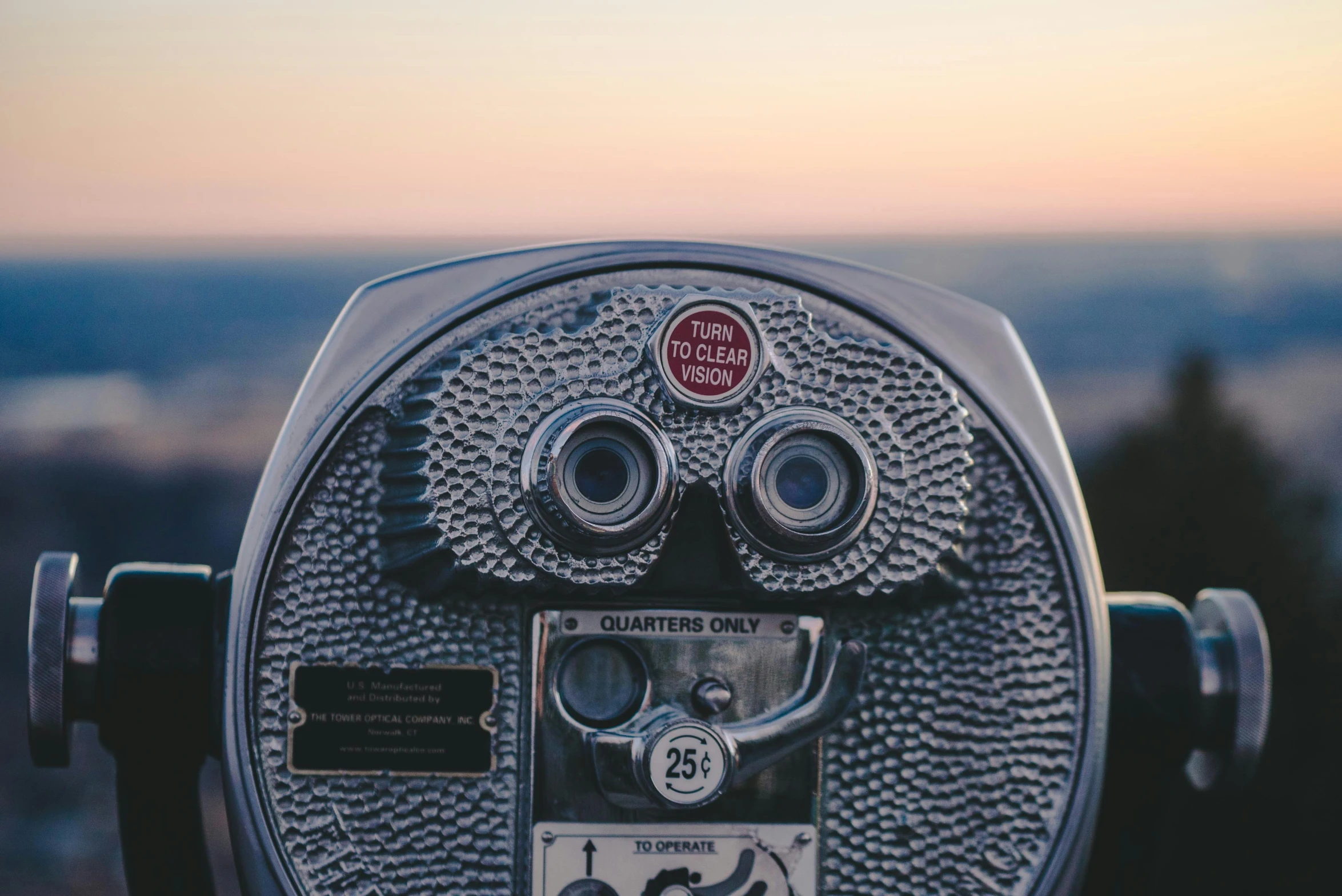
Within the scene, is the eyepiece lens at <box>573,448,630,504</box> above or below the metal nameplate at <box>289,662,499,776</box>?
above

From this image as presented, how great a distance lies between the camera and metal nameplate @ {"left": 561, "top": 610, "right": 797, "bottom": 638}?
1.23 meters

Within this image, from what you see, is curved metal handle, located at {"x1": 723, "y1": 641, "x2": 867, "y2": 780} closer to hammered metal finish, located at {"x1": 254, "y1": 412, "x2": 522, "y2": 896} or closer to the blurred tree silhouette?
hammered metal finish, located at {"x1": 254, "y1": 412, "x2": 522, "y2": 896}

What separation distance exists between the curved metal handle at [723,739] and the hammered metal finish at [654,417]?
87 millimetres

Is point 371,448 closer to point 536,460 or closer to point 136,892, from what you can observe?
point 536,460

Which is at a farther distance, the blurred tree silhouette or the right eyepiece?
the blurred tree silhouette

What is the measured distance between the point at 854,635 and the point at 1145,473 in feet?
9.26

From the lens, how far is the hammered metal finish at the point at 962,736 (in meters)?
1.26

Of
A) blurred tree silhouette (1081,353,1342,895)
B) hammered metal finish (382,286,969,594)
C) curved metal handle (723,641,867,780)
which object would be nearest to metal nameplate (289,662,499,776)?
hammered metal finish (382,286,969,594)

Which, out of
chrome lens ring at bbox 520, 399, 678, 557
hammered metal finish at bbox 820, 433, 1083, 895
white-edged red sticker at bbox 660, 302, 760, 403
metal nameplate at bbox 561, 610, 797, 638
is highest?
white-edged red sticker at bbox 660, 302, 760, 403

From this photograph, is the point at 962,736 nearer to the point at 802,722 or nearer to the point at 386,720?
the point at 802,722

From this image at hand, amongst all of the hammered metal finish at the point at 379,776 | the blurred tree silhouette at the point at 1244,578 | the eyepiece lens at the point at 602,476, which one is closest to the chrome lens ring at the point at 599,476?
the eyepiece lens at the point at 602,476

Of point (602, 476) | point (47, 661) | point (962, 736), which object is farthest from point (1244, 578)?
point (47, 661)

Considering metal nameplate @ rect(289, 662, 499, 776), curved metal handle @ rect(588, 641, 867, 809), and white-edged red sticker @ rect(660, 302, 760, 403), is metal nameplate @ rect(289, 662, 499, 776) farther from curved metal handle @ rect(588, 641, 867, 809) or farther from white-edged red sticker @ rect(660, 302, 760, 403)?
white-edged red sticker @ rect(660, 302, 760, 403)

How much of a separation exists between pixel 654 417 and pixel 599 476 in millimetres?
68
